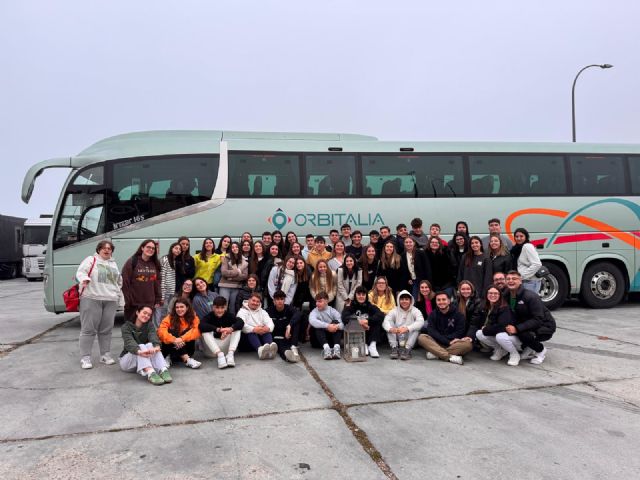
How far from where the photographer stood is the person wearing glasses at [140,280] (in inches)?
234

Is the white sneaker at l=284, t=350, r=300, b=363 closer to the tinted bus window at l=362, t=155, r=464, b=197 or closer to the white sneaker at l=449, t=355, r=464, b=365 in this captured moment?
the white sneaker at l=449, t=355, r=464, b=365

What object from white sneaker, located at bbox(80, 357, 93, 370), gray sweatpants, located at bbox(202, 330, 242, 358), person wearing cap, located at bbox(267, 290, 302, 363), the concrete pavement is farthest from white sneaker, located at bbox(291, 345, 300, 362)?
white sneaker, located at bbox(80, 357, 93, 370)

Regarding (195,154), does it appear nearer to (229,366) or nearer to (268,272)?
(268,272)

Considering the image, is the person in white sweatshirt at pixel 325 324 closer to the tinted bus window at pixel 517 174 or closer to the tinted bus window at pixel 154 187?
the tinted bus window at pixel 154 187

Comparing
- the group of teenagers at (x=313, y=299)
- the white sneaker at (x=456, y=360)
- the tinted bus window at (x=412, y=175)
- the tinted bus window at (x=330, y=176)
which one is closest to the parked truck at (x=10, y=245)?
the group of teenagers at (x=313, y=299)

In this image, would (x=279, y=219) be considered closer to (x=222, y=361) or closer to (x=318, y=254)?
(x=318, y=254)

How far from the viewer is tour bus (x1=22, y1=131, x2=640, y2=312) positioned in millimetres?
8453

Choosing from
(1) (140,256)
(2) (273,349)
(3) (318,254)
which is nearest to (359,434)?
(2) (273,349)

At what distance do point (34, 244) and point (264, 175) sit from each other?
1672cm

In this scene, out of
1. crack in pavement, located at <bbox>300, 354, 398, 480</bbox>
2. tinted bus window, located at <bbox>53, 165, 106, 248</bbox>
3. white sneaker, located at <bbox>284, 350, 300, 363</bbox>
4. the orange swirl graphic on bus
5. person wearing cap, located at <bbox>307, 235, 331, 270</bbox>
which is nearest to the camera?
crack in pavement, located at <bbox>300, 354, 398, 480</bbox>

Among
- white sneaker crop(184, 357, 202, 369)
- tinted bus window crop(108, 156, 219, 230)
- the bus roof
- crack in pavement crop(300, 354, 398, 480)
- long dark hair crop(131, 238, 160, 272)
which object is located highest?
the bus roof

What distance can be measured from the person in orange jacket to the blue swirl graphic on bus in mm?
3256

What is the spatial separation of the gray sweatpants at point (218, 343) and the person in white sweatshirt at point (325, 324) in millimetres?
1085

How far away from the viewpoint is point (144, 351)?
5141 mm
